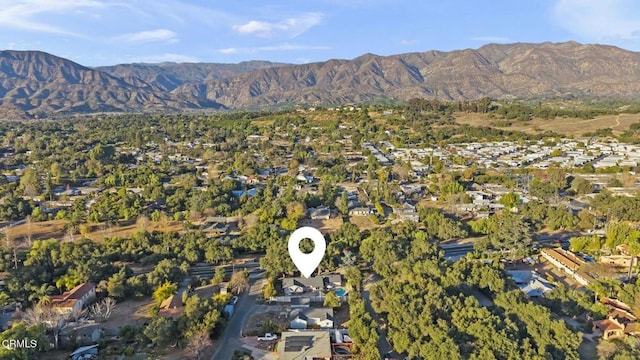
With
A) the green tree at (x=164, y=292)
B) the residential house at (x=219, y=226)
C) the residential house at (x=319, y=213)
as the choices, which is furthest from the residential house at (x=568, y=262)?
the green tree at (x=164, y=292)

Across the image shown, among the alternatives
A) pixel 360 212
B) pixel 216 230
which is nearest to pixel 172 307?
pixel 216 230

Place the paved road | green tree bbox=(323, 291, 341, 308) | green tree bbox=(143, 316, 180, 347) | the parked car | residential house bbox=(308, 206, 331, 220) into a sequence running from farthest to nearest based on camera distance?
1. residential house bbox=(308, 206, 331, 220)
2. green tree bbox=(323, 291, 341, 308)
3. the parked car
4. the paved road
5. green tree bbox=(143, 316, 180, 347)

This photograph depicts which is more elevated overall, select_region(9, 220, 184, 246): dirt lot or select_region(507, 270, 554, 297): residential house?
select_region(507, 270, 554, 297): residential house

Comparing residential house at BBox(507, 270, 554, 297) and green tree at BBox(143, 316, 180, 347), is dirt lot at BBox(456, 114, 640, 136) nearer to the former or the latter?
residential house at BBox(507, 270, 554, 297)

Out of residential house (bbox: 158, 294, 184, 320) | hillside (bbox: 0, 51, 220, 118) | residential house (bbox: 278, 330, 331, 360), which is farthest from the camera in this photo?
hillside (bbox: 0, 51, 220, 118)

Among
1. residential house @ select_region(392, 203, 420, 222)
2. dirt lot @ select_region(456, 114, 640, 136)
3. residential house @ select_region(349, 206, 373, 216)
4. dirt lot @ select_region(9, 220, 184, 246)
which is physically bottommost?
dirt lot @ select_region(9, 220, 184, 246)

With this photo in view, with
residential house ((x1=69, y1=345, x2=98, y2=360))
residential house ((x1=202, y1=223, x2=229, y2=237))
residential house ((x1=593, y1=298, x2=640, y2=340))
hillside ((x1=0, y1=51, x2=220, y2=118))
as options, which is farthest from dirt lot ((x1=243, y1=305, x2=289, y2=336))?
hillside ((x1=0, y1=51, x2=220, y2=118))

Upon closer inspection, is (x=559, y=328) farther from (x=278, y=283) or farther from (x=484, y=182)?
(x=484, y=182)
